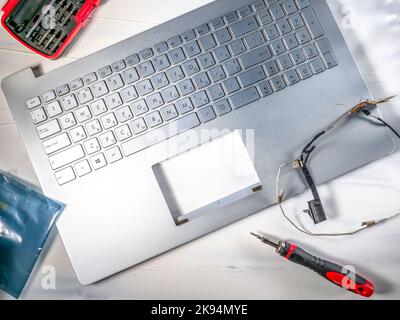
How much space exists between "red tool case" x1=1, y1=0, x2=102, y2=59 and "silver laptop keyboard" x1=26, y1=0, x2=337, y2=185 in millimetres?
84

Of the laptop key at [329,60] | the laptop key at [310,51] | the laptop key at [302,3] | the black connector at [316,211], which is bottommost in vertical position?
the black connector at [316,211]

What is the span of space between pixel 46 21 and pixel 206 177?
0.37m

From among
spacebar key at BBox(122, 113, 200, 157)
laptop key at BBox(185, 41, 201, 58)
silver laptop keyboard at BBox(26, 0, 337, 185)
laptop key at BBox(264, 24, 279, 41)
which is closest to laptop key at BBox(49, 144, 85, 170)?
silver laptop keyboard at BBox(26, 0, 337, 185)

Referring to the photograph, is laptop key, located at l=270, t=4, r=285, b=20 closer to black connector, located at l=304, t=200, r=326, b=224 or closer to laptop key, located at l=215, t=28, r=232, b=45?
laptop key, located at l=215, t=28, r=232, b=45

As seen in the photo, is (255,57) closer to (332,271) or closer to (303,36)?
(303,36)

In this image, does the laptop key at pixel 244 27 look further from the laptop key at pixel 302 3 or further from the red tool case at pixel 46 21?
the red tool case at pixel 46 21

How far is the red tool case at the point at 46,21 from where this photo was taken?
664 millimetres

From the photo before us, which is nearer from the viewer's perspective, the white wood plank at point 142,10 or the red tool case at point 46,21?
the red tool case at point 46,21

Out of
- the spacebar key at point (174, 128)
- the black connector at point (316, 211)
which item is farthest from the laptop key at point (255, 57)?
the black connector at point (316, 211)

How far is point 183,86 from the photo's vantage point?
72 cm

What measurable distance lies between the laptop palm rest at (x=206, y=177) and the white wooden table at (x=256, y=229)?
60 mm

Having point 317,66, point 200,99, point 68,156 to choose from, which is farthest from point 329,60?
point 68,156
